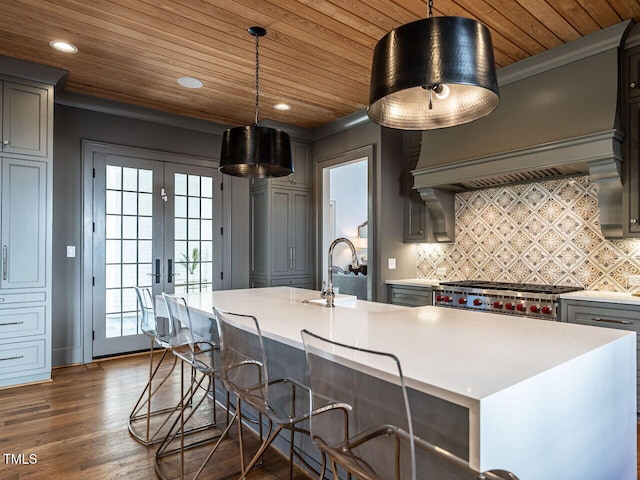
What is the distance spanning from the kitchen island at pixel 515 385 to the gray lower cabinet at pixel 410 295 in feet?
6.83

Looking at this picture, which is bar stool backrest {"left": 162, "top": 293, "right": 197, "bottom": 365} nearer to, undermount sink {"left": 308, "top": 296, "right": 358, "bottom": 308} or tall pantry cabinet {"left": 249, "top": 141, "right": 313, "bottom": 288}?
undermount sink {"left": 308, "top": 296, "right": 358, "bottom": 308}

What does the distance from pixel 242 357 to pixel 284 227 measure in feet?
11.8

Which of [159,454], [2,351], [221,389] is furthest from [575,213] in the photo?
[2,351]

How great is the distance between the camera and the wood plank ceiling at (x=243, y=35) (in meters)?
2.58

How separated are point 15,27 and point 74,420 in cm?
278

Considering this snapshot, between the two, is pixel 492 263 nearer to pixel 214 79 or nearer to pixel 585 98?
pixel 585 98

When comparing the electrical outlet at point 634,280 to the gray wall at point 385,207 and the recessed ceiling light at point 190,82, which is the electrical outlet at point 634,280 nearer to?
the gray wall at point 385,207

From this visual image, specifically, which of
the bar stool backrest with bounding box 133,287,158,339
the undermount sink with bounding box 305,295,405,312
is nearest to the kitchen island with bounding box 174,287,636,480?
the undermount sink with bounding box 305,295,405,312

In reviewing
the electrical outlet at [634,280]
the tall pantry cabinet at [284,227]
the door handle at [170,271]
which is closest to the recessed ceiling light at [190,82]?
the tall pantry cabinet at [284,227]

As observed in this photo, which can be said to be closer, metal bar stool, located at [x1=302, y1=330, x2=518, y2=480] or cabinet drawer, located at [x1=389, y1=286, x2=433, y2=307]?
metal bar stool, located at [x1=302, y1=330, x2=518, y2=480]

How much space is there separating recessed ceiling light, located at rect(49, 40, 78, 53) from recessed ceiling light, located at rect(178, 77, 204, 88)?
33.6 inches

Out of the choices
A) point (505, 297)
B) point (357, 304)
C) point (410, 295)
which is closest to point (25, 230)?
point (357, 304)

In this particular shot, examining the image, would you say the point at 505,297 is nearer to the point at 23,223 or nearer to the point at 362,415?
the point at 362,415

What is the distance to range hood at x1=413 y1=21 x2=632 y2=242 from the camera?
284 centimetres
